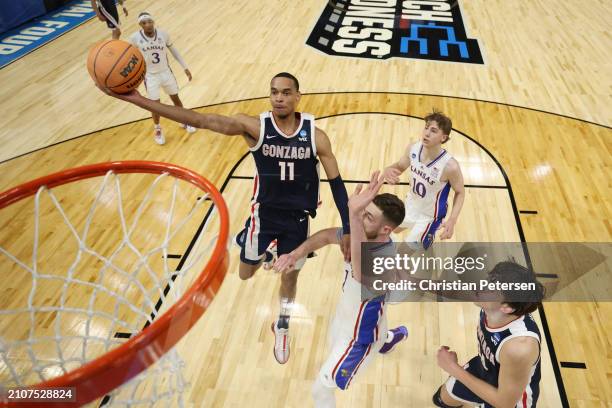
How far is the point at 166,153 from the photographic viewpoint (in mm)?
5793

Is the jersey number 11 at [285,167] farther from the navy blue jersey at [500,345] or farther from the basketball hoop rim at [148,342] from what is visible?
the navy blue jersey at [500,345]

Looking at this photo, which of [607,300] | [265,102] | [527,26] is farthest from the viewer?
[527,26]

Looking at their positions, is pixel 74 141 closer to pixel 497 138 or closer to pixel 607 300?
pixel 497 138

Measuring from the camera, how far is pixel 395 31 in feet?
31.3

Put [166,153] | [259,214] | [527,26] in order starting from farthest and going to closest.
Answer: [527,26], [166,153], [259,214]

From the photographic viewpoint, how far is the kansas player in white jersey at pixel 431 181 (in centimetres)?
359

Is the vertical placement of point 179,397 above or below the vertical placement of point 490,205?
above

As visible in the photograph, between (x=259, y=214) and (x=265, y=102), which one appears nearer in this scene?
(x=259, y=214)

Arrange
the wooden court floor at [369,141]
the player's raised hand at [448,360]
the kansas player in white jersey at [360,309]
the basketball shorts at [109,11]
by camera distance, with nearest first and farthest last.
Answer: the player's raised hand at [448,360] → the kansas player in white jersey at [360,309] → the wooden court floor at [369,141] → the basketball shorts at [109,11]

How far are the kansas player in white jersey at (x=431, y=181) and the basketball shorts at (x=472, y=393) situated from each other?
3.51 feet

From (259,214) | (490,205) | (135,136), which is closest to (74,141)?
(135,136)

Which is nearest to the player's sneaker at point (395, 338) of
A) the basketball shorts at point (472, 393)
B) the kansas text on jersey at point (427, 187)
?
the basketball shorts at point (472, 393)

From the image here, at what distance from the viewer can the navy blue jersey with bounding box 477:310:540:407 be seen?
2.15 m

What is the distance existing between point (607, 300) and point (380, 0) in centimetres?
926
